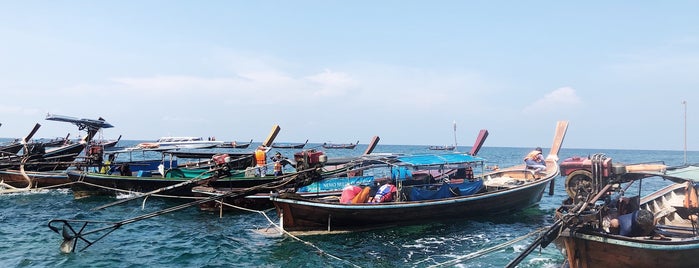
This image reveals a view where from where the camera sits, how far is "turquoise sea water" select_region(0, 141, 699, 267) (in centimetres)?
1246

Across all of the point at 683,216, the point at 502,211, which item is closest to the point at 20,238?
the point at 502,211

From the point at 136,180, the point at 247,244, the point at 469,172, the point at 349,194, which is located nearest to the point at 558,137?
the point at 469,172

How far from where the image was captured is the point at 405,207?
15.4 metres

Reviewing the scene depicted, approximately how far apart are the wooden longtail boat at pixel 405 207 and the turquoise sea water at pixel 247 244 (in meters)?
0.37

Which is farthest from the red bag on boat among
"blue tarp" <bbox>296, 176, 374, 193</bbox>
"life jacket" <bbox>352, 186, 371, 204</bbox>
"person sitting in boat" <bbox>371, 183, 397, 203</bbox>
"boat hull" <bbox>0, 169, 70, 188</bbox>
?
"boat hull" <bbox>0, 169, 70, 188</bbox>

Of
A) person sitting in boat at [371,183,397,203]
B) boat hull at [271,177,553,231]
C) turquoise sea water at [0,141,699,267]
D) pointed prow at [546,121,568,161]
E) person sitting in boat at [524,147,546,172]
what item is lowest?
turquoise sea water at [0,141,699,267]

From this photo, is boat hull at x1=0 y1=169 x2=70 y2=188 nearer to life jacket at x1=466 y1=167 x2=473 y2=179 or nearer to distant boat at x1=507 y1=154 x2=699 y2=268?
life jacket at x1=466 y1=167 x2=473 y2=179

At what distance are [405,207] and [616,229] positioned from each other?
6.89 meters

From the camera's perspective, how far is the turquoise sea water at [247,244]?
491 inches

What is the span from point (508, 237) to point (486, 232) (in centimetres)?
83

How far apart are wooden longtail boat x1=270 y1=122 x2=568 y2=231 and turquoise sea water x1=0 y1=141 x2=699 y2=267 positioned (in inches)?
14.4

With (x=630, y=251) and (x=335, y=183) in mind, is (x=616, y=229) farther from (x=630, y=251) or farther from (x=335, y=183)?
(x=335, y=183)

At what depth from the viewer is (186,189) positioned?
73.3 ft

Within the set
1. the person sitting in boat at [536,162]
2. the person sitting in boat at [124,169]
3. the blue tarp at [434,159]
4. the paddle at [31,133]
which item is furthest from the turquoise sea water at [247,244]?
the paddle at [31,133]
